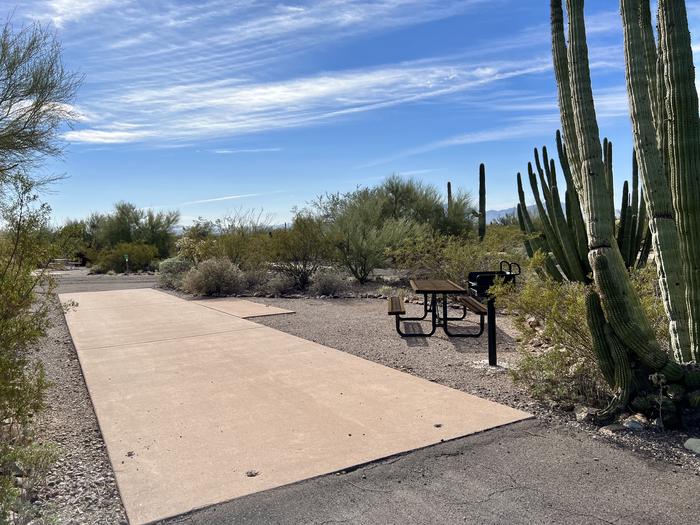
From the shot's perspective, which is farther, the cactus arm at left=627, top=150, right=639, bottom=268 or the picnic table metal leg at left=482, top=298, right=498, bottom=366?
the cactus arm at left=627, top=150, right=639, bottom=268

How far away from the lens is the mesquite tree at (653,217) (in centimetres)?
442

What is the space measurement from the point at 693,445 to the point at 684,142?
231 cm

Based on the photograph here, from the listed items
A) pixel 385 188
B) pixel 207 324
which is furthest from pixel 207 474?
pixel 385 188

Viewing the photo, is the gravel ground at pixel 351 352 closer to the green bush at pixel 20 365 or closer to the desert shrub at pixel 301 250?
the green bush at pixel 20 365

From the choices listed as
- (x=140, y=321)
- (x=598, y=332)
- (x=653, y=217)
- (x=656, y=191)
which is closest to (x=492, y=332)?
(x=598, y=332)

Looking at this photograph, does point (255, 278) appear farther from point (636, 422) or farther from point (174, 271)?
point (636, 422)

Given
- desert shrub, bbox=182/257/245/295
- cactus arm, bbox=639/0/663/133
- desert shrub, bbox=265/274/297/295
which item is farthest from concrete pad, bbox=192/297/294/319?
cactus arm, bbox=639/0/663/133

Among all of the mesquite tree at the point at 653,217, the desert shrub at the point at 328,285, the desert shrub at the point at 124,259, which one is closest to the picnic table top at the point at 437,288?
the mesquite tree at the point at 653,217

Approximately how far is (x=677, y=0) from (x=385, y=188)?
22.1m

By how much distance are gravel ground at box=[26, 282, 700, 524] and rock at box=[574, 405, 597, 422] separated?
0.06 meters

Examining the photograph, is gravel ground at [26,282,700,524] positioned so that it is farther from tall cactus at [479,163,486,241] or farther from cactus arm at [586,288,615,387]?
tall cactus at [479,163,486,241]

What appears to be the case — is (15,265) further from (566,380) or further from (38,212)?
(566,380)

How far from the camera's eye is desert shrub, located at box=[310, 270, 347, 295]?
15039 mm

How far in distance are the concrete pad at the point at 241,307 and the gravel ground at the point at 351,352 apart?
1.84 ft
